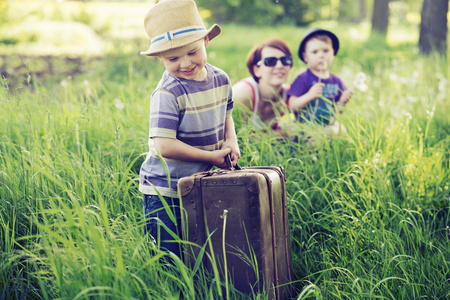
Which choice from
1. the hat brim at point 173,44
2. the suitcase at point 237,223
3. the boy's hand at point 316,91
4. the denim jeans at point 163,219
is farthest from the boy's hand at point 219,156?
the boy's hand at point 316,91

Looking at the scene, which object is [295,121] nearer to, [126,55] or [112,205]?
[112,205]

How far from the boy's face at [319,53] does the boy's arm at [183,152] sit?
174cm

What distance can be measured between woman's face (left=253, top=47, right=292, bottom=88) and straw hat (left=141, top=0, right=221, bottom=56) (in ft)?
4.86

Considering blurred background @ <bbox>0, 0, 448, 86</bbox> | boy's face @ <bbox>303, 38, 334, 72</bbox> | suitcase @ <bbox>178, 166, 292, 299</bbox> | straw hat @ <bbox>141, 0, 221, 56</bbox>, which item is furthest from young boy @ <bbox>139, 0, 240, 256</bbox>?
boy's face @ <bbox>303, 38, 334, 72</bbox>

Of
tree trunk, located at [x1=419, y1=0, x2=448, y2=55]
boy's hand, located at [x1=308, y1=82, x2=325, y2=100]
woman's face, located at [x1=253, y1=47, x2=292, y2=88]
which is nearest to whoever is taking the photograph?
boy's hand, located at [x1=308, y1=82, x2=325, y2=100]

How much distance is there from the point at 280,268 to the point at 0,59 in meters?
8.68

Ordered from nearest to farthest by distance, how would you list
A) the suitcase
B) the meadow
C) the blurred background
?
the meadow
the suitcase
the blurred background

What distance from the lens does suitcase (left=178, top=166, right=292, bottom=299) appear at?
2.08 m

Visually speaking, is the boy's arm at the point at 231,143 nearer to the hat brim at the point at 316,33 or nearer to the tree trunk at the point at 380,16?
the hat brim at the point at 316,33

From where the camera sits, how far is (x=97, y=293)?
68.7 inches

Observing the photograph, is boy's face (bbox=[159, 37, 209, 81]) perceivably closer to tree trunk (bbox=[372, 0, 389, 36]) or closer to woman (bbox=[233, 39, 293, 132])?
woman (bbox=[233, 39, 293, 132])

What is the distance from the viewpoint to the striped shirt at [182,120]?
2.24 m

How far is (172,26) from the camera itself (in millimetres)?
2229

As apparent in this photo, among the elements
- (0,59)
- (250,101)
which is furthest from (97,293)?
(0,59)
